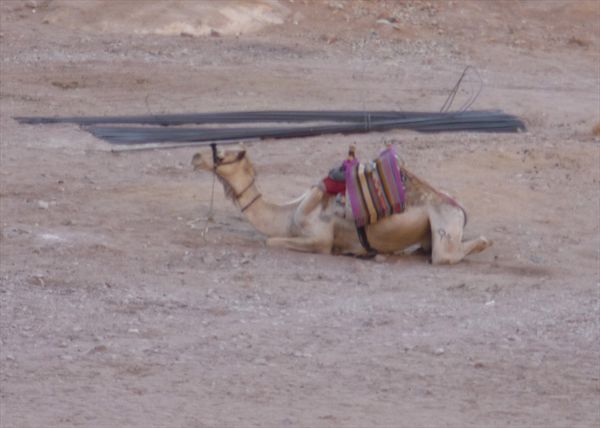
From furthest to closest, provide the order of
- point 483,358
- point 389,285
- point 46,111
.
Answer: point 46,111 < point 389,285 < point 483,358

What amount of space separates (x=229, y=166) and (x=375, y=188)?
1185mm

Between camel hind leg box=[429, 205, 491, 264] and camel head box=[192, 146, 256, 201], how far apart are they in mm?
1413

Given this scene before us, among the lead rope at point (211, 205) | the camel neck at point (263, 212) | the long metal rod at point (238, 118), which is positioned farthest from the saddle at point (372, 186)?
the long metal rod at point (238, 118)

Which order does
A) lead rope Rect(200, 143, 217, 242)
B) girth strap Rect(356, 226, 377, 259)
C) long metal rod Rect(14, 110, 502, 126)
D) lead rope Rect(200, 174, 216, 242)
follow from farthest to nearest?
long metal rod Rect(14, 110, 502, 126)
lead rope Rect(200, 174, 216, 242)
lead rope Rect(200, 143, 217, 242)
girth strap Rect(356, 226, 377, 259)

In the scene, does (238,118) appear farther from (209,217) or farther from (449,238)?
(449,238)

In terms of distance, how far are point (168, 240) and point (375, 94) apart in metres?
7.63

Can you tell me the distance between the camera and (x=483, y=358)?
27.0ft

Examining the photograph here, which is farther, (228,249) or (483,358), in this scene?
(228,249)

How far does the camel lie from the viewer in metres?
11.0

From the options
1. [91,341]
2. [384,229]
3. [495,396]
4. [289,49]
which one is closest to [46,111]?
[289,49]

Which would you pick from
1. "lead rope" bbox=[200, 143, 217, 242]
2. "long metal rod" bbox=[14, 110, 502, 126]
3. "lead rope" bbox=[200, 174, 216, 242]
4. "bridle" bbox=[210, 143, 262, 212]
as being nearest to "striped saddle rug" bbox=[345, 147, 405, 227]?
"bridle" bbox=[210, 143, 262, 212]

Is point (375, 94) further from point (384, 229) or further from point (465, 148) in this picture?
point (384, 229)

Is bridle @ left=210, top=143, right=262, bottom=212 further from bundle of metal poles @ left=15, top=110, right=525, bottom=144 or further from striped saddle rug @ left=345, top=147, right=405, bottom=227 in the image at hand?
bundle of metal poles @ left=15, top=110, right=525, bottom=144

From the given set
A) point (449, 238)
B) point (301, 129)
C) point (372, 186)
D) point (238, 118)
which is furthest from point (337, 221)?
point (238, 118)
